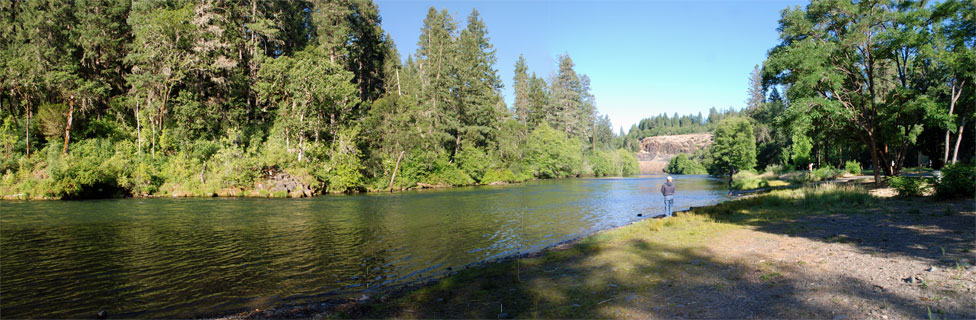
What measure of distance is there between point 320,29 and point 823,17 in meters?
47.8

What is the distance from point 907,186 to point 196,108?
51637 millimetres

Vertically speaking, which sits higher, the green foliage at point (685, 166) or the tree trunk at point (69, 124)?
the tree trunk at point (69, 124)

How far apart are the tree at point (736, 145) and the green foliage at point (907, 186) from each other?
54.4 m

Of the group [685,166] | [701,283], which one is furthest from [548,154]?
[685,166]

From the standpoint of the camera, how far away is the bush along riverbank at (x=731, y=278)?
5.96 m

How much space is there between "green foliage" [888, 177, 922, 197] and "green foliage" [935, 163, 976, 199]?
58.6 inches

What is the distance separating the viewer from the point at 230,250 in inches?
575

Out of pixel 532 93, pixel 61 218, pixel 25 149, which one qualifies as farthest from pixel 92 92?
pixel 532 93

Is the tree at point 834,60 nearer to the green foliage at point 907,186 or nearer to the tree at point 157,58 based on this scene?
the green foliage at point 907,186

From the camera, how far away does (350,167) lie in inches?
1698

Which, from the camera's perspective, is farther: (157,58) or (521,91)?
(521,91)

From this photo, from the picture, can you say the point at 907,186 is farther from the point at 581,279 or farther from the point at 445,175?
the point at 445,175

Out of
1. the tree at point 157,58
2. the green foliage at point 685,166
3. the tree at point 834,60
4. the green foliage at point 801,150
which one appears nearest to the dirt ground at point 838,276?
the tree at point 834,60

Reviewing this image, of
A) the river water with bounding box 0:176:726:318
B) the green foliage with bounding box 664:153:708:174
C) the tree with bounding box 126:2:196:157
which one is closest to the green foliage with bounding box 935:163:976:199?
the river water with bounding box 0:176:726:318
